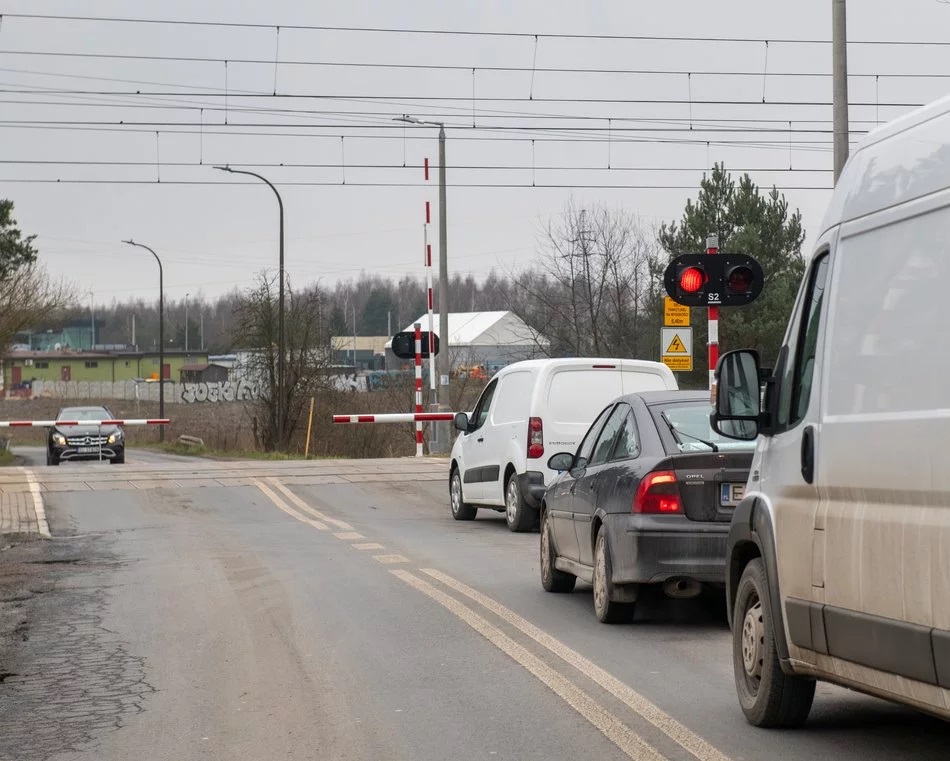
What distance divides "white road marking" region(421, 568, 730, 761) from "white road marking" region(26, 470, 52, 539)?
765 centimetres

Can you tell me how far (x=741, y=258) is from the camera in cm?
1723

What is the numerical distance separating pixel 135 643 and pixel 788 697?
4403 millimetres

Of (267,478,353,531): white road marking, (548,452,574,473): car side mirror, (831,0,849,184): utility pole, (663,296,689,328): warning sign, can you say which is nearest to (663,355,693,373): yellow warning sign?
(663,296,689,328): warning sign

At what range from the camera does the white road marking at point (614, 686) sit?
6.14 meters

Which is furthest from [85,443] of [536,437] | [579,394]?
[579,394]

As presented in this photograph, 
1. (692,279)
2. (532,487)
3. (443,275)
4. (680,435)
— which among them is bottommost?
(532,487)

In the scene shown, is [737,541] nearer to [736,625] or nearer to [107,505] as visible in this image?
[736,625]

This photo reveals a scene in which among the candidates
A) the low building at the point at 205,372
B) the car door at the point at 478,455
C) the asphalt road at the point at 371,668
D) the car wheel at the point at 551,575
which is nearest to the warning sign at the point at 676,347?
the car door at the point at 478,455

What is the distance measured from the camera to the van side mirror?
248 inches

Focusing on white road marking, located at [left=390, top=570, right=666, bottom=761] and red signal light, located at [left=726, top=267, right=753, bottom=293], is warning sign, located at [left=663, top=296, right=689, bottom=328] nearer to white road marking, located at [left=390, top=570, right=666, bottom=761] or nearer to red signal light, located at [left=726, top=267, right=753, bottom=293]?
red signal light, located at [left=726, top=267, right=753, bottom=293]

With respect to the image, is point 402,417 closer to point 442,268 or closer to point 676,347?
point 442,268

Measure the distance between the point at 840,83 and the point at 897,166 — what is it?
14872 millimetres

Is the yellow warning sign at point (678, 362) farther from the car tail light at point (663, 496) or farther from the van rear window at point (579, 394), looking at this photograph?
the car tail light at point (663, 496)

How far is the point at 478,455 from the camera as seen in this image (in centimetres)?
1758
